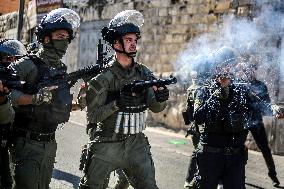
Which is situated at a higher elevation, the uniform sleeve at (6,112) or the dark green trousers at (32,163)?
the uniform sleeve at (6,112)

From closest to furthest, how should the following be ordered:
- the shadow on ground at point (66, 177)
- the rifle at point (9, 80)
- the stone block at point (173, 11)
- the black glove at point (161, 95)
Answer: the rifle at point (9, 80) → the black glove at point (161, 95) → the shadow on ground at point (66, 177) → the stone block at point (173, 11)

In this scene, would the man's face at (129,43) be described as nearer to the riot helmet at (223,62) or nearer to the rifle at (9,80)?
the riot helmet at (223,62)

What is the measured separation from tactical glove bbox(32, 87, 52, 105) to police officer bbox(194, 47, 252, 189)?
1.63 meters

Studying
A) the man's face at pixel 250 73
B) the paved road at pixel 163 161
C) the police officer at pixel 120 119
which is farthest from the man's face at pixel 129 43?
the paved road at pixel 163 161

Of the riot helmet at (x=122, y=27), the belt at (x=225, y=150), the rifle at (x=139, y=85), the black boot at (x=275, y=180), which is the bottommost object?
the black boot at (x=275, y=180)

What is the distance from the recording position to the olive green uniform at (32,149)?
3.87 m

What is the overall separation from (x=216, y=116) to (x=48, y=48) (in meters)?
1.83

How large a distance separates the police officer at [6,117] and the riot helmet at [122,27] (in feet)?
3.55

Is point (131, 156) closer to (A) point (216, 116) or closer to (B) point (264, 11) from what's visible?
(A) point (216, 116)

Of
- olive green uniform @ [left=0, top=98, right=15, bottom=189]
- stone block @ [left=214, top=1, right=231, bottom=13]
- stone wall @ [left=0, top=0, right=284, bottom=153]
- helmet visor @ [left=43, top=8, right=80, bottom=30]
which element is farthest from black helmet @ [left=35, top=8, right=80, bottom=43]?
stone block @ [left=214, top=1, right=231, bottom=13]

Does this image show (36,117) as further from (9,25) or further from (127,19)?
(9,25)

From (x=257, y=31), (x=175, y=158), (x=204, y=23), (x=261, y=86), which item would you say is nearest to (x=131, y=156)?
(x=261, y=86)

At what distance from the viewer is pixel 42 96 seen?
149 inches

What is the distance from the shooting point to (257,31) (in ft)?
33.6
